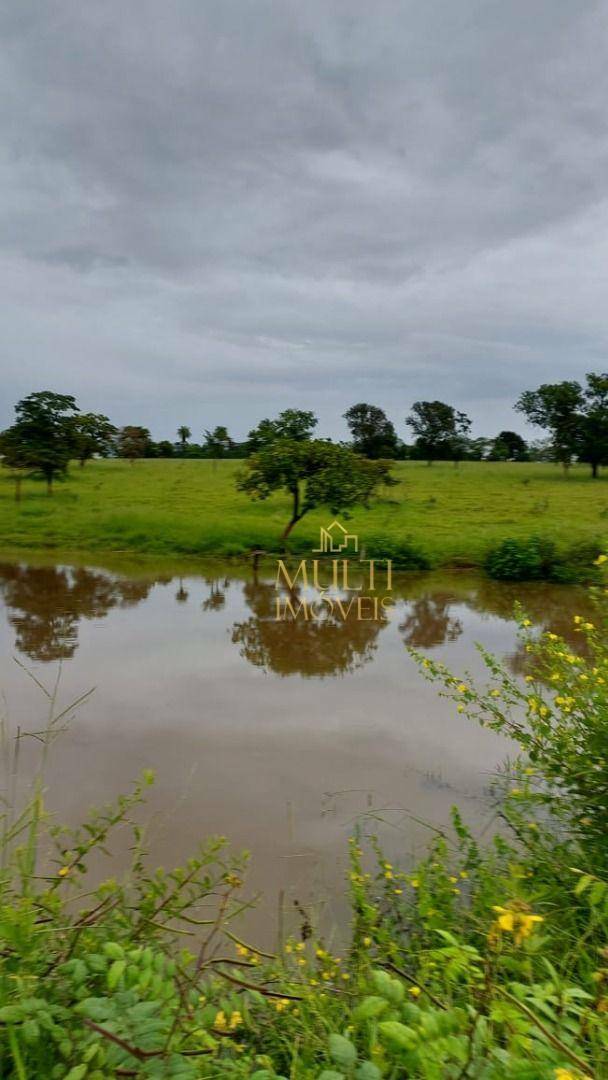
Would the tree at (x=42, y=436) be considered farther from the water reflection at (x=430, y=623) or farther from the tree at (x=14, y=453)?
the water reflection at (x=430, y=623)

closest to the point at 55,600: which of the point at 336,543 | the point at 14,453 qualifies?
the point at 336,543

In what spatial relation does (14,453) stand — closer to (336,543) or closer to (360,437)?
(336,543)

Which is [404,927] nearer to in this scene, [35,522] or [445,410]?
[35,522]

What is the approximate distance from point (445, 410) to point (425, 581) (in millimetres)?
36579

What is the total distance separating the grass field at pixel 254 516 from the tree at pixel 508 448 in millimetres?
21119

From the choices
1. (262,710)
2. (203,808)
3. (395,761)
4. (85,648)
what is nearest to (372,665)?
(262,710)

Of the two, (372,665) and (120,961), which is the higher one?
(120,961)

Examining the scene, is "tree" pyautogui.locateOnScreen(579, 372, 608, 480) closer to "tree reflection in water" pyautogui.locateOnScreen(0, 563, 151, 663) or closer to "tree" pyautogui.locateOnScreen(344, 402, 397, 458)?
"tree" pyautogui.locateOnScreen(344, 402, 397, 458)

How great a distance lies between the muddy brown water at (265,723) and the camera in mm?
3957

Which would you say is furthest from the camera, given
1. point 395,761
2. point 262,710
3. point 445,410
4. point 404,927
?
point 445,410

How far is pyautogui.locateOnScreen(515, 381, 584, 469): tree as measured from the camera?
36.2 metres

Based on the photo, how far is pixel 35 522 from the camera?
18984mm

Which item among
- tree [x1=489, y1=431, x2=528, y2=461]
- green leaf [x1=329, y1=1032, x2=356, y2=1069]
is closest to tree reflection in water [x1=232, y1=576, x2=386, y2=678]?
green leaf [x1=329, y1=1032, x2=356, y2=1069]

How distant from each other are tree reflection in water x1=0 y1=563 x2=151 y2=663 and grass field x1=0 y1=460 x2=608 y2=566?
347 cm
